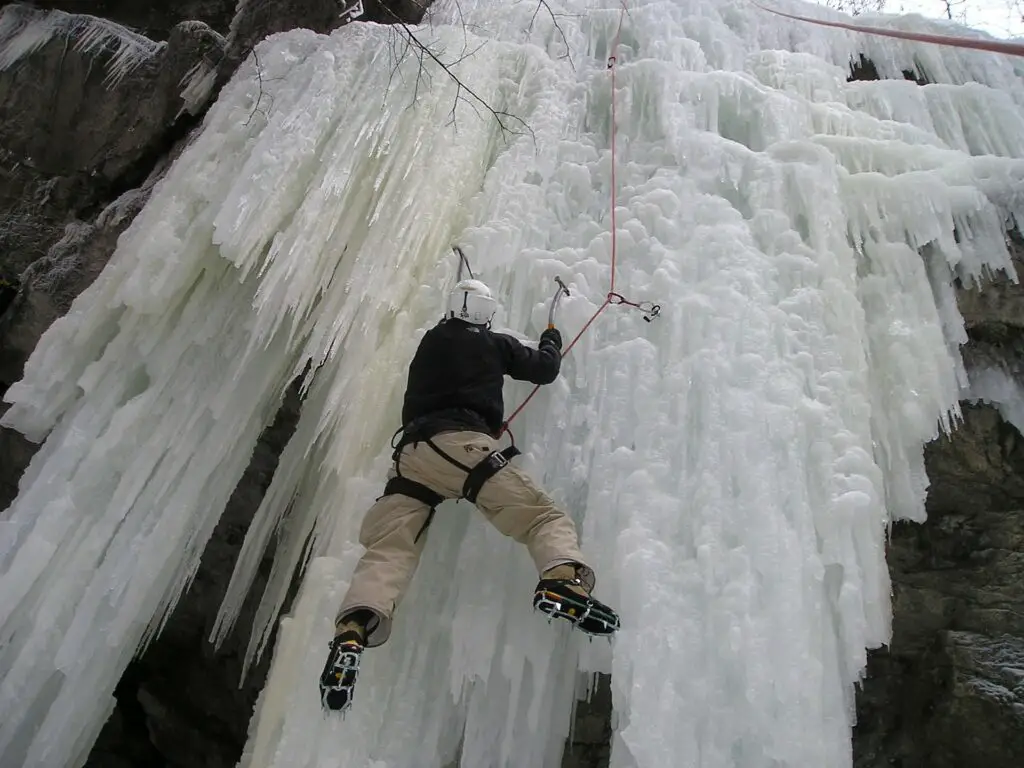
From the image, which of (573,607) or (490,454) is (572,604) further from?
(490,454)

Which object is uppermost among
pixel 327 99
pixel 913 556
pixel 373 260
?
pixel 327 99

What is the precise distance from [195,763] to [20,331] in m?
2.92

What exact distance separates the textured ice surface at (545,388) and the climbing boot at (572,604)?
9.3 inches

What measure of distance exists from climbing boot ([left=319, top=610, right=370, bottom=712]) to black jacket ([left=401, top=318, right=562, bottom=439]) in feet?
2.23

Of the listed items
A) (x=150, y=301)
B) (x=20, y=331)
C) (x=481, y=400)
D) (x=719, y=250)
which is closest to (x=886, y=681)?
(x=719, y=250)

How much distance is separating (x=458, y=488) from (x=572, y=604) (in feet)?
1.94

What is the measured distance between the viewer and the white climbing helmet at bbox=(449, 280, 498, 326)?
2848 millimetres

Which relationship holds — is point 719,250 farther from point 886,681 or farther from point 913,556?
point 886,681

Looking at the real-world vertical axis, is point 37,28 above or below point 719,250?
above

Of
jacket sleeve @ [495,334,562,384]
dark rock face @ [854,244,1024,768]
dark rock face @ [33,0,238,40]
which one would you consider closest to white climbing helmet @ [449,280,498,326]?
jacket sleeve @ [495,334,562,384]

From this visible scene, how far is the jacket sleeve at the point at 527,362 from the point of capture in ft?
9.10

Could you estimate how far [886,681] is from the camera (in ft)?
11.8

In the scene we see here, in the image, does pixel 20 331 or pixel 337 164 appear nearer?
pixel 337 164

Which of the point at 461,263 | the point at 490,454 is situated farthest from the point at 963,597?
the point at 461,263
